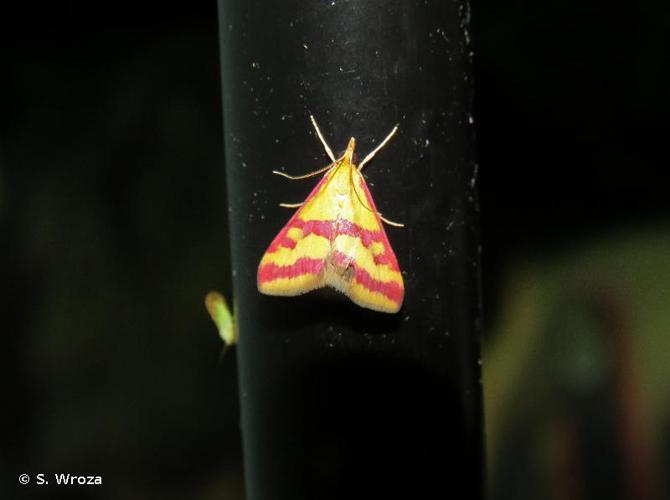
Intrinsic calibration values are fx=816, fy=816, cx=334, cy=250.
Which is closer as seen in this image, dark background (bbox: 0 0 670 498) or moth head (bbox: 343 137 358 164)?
moth head (bbox: 343 137 358 164)

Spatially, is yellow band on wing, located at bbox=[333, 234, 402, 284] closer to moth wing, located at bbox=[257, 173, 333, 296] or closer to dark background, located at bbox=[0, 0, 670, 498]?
moth wing, located at bbox=[257, 173, 333, 296]

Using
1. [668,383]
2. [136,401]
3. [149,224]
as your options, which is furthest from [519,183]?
[136,401]

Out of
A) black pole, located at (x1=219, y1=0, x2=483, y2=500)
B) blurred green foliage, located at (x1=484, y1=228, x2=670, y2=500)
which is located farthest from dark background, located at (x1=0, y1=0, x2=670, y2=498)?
black pole, located at (x1=219, y1=0, x2=483, y2=500)

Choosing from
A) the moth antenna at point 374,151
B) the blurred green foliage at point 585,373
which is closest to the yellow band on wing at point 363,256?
the moth antenna at point 374,151

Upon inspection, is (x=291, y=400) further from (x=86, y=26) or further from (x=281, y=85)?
(x=86, y=26)

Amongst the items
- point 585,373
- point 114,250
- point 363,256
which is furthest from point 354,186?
point 114,250

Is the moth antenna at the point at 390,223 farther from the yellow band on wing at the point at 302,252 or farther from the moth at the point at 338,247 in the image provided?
the yellow band on wing at the point at 302,252
